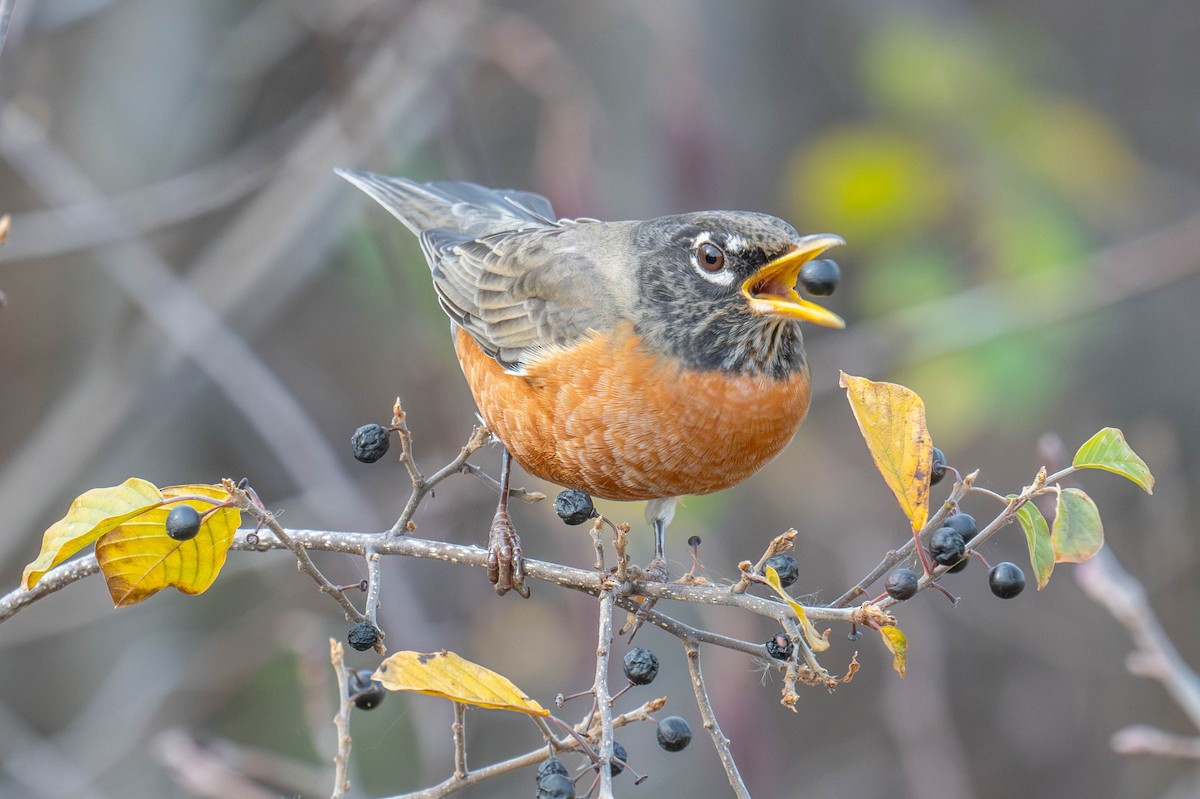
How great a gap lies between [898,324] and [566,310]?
2.28 meters

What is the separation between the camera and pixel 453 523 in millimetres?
5391

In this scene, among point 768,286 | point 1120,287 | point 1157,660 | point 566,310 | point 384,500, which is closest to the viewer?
point 1157,660

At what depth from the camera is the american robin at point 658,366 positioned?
9.53 ft

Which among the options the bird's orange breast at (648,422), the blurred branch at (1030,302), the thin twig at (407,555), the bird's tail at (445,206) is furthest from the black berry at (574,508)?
the blurred branch at (1030,302)

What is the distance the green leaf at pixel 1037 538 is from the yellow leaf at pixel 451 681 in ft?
2.53

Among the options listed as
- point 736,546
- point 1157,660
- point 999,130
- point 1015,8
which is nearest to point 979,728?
point 736,546

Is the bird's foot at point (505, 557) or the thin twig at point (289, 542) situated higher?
the thin twig at point (289, 542)

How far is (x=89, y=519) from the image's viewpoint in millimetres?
1915

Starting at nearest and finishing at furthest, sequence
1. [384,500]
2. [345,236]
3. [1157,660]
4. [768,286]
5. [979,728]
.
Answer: [1157,660]
[768,286]
[345,236]
[384,500]
[979,728]

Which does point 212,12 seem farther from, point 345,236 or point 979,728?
point 979,728

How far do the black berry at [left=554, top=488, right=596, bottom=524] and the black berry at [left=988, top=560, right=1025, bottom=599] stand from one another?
0.99 metres

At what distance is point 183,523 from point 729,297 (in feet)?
4.69

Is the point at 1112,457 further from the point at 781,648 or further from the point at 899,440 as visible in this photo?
the point at 781,648

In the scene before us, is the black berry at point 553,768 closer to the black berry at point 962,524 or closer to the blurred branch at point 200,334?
the black berry at point 962,524
